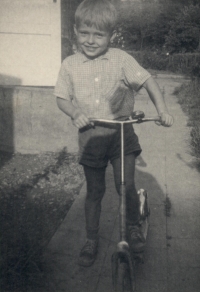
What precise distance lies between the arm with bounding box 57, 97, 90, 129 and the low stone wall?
9.23ft

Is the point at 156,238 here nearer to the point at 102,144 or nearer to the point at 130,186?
the point at 130,186

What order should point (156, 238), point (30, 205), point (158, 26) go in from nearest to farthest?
point (156, 238) → point (30, 205) → point (158, 26)

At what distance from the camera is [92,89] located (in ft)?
9.58

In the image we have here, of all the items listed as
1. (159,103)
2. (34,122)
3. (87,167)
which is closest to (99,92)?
(159,103)

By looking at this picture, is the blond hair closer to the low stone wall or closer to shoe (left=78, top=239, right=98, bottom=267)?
shoe (left=78, top=239, right=98, bottom=267)

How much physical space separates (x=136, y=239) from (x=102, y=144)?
2.70 ft

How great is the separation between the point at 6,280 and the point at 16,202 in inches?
60.1

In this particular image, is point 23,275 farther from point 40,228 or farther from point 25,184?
point 25,184

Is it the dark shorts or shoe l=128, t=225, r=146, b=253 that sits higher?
the dark shorts

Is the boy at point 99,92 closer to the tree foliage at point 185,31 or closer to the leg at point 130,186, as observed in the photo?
the leg at point 130,186

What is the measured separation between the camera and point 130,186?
10.3 ft

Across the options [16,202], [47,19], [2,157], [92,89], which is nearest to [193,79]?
[47,19]

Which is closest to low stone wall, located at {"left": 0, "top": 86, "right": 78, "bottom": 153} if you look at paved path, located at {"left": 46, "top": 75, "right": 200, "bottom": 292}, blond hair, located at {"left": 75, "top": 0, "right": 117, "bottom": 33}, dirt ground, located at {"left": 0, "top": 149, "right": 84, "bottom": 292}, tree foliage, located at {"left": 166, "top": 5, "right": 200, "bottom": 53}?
dirt ground, located at {"left": 0, "top": 149, "right": 84, "bottom": 292}

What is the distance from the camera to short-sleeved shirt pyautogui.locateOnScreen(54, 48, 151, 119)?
2912 mm
